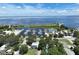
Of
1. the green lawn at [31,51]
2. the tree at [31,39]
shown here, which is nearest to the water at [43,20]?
the tree at [31,39]

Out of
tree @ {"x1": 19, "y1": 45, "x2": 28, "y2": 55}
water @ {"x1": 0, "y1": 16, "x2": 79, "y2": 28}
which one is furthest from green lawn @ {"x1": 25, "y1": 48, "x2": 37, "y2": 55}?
water @ {"x1": 0, "y1": 16, "x2": 79, "y2": 28}

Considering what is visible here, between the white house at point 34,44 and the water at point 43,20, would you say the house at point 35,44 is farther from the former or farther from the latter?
the water at point 43,20

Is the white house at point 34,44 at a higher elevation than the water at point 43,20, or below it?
below

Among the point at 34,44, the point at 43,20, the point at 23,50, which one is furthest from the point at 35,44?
the point at 43,20

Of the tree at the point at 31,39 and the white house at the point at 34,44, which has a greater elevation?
the tree at the point at 31,39

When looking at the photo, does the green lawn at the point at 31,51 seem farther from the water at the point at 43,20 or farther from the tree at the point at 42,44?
the water at the point at 43,20

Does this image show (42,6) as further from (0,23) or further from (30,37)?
(0,23)

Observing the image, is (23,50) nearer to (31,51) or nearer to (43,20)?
(31,51)

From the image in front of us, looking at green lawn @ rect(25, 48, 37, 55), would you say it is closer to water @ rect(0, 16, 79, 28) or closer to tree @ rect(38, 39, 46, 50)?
tree @ rect(38, 39, 46, 50)

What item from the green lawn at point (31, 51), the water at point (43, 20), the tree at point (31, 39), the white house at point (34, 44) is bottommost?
the green lawn at point (31, 51)
